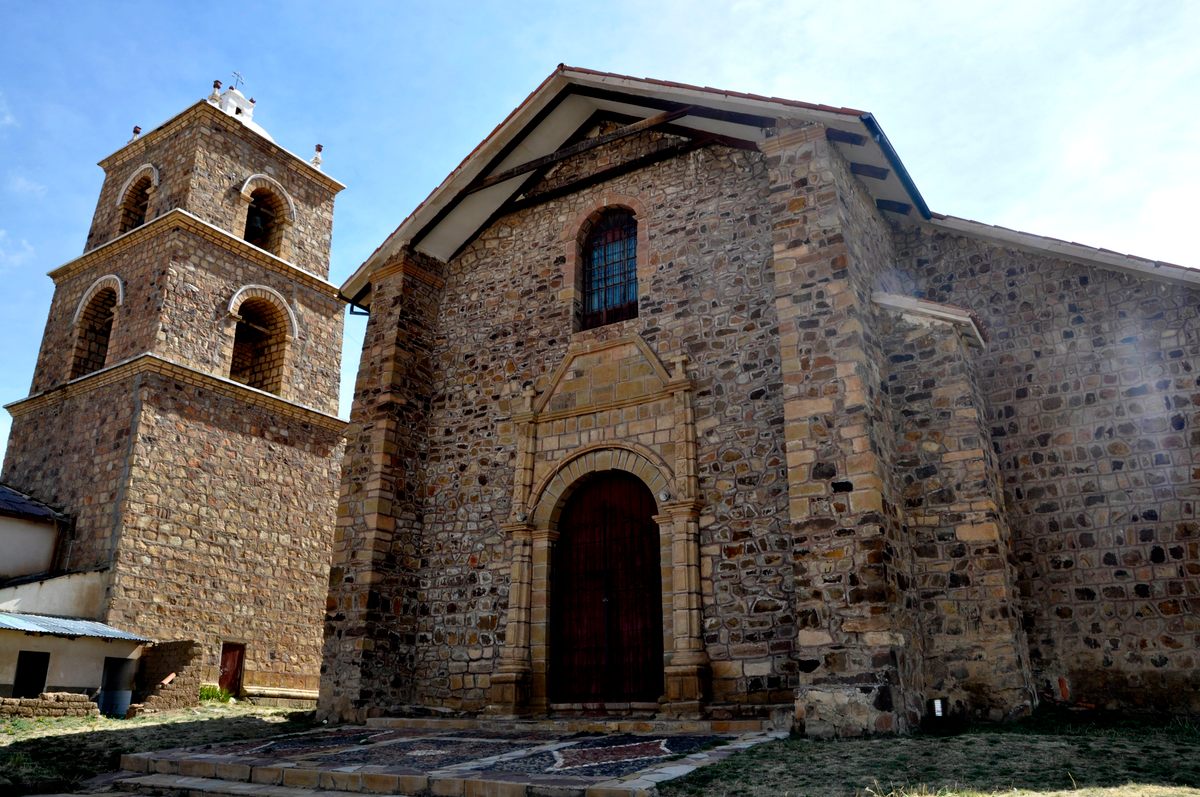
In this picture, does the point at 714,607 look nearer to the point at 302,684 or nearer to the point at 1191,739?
the point at 1191,739

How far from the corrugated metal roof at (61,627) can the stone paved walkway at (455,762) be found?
5455 millimetres

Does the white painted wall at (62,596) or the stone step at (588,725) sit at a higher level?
the white painted wall at (62,596)

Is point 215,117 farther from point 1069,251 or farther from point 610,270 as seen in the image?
point 1069,251

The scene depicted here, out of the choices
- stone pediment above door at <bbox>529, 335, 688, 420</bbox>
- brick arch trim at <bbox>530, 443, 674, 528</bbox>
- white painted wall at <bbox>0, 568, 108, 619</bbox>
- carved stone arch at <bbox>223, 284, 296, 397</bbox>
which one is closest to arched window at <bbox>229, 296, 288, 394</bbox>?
carved stone arch at <bbox>223, 284, 296, 397</bbox>

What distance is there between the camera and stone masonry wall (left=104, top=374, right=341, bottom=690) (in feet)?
48.1

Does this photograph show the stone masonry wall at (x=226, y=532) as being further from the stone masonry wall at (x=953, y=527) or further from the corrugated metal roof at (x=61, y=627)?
the stone masonry wall at (x=953, y=527)

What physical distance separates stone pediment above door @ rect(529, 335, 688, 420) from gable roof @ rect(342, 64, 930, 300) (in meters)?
2.87

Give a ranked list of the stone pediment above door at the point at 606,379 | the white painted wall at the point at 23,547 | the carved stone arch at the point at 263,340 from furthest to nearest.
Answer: the carved stone arch at the point at 263,340, the white painted wall at the point at 23,547, the stone pediment above door at the point at 606,379

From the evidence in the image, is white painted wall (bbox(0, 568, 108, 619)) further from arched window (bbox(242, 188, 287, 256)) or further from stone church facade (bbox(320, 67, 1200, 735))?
arched window (bbox(242, 188, 287, 256))

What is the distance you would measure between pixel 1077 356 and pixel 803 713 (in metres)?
5.36

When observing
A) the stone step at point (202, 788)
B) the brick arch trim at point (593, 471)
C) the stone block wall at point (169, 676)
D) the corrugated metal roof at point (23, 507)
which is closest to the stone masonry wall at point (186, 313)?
the corrugated metal roof at point (23, 507)

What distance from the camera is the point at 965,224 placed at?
10.5m

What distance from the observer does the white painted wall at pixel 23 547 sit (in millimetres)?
14773

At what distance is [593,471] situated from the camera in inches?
408
